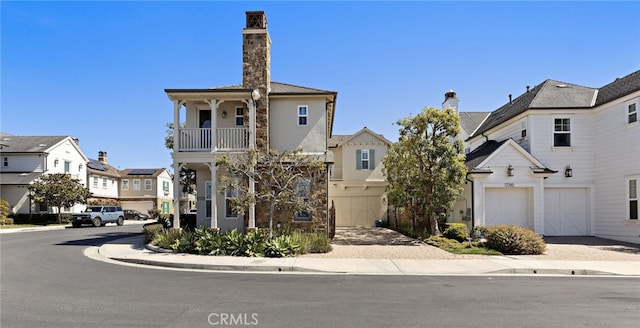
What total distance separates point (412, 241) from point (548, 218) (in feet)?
23.3

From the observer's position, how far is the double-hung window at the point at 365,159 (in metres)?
28.9

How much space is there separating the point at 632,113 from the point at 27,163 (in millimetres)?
43557

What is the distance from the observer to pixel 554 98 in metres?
20.0

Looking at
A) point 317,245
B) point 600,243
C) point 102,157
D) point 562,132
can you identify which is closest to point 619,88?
point 562,132

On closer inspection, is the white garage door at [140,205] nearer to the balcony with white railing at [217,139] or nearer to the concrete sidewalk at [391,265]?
the balcony with white railing at [217,139]

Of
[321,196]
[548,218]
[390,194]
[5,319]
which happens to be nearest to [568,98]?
[548,218]

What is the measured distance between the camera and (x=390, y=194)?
18938mm

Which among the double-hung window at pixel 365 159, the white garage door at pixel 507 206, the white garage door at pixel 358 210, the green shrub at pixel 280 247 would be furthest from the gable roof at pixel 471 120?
the green shrub at pixel 280 247

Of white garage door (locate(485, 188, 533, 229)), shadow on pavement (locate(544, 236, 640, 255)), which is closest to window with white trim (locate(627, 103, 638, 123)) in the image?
white garage door (locate(485, 188, 533, 229))

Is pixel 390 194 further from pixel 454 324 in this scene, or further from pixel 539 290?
pixel 454 324

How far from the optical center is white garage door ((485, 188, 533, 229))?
1927 centimetres

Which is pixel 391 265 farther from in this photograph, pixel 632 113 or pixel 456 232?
pixel 632 113
